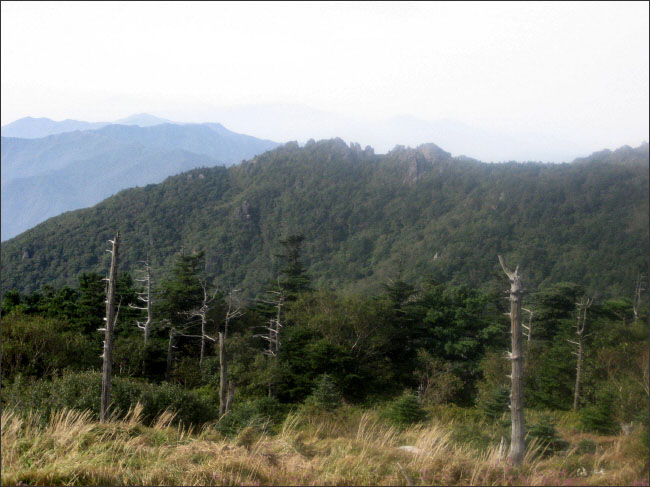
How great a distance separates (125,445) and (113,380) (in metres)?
4.53

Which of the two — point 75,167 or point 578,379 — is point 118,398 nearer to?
point 578,379

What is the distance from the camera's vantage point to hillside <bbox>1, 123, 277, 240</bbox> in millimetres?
109125

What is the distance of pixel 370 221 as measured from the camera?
7512cm

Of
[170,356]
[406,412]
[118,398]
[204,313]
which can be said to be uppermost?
[118,398]

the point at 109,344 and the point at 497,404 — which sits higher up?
the point at 109,344

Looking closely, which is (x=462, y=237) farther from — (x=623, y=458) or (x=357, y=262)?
(x=623, y=458)

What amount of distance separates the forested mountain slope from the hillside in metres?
42.7

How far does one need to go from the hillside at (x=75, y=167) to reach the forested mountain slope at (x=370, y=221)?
4268cm

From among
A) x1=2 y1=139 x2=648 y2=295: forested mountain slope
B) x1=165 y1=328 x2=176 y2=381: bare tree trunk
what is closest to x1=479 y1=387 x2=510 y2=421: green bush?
x1=165 y1=328 x2=176 y2=381: bare tree trunk

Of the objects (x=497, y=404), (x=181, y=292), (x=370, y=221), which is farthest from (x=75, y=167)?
(x=497, y=404)

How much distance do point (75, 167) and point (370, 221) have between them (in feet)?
356

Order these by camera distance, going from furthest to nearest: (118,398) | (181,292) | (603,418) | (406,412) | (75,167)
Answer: (75,167) → (181,292) → (603,418) → (406,412) → (118,398)

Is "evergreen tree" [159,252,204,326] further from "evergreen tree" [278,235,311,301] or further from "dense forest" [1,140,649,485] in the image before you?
"evergreen tree" [278,235,311,301]

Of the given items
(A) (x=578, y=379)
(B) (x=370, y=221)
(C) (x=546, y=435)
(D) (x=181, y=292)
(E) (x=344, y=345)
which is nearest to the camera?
(C) (x=546, y=435)
